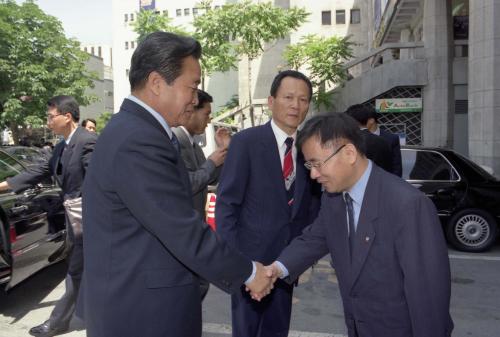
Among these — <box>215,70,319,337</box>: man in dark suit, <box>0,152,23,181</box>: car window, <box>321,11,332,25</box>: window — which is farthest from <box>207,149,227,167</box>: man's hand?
<box>321,11,332,25</box>: window

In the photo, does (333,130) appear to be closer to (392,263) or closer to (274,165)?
(392,263)

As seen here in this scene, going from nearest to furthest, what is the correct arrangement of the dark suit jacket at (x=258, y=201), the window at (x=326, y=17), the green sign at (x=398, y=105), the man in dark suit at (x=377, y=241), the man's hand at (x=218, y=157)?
the man in dark suit at (x=377, y=241) < the dark suit jacket at (x=258, y=201) < the man's hand at (x=218, y=157) < the green sign at (x=398, y=105) < the window at (x=326, y=17)

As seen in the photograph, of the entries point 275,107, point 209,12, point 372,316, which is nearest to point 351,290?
point 372,316

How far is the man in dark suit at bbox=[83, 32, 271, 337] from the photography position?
6.04 feet

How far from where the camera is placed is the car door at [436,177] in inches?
286

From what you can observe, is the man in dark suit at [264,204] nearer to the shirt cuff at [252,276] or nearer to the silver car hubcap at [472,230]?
the shirt cuff at [252,276]

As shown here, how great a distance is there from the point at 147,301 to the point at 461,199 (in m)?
6.40

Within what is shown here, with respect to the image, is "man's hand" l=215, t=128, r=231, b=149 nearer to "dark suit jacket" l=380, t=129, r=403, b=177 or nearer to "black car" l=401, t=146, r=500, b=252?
"dark suit jacket" l=380, t=129, r=403, b=177

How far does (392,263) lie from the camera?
203 centimetres

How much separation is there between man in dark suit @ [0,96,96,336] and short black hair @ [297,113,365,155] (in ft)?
7.42

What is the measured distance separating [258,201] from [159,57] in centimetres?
132

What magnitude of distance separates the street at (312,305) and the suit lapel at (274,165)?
5.86ft

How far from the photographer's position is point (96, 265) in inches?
76.1

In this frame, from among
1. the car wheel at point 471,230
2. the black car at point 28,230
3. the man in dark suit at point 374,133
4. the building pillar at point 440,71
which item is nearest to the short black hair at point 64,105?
the black car at point 28,230
